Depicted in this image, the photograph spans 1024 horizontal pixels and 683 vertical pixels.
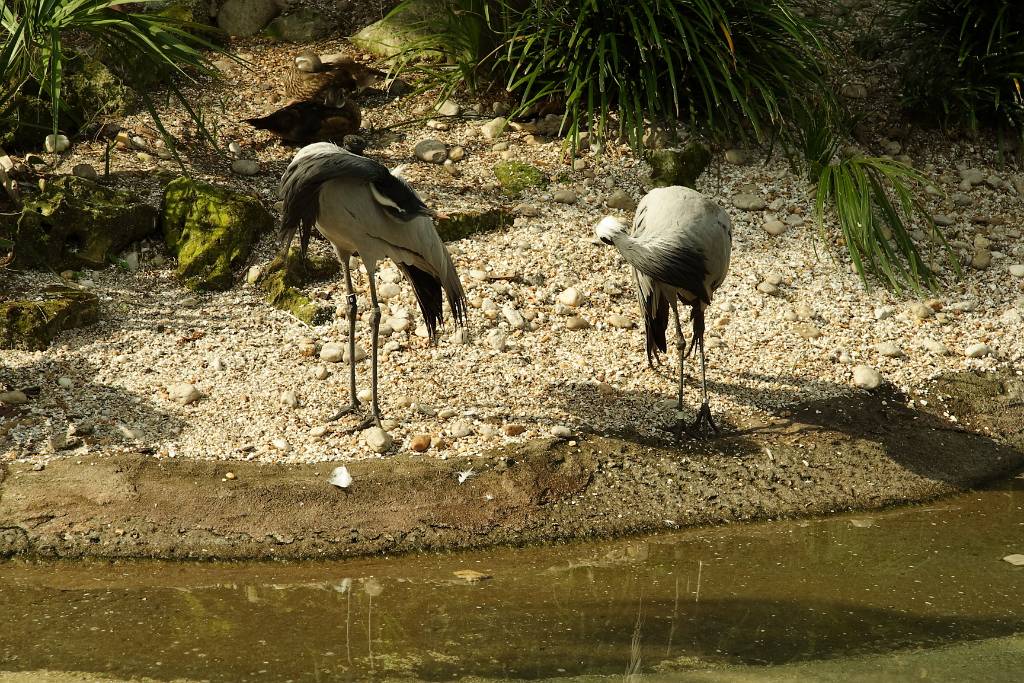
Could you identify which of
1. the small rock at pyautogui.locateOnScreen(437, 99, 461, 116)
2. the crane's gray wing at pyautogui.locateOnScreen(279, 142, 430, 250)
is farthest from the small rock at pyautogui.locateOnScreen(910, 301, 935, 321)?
the small rock at pyautogui.locateOnScreen(437, 99, 461, 116)

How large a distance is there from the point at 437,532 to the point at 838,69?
15.3 ft

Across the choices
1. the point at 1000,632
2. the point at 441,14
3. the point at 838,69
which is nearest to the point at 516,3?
the point at 441,14

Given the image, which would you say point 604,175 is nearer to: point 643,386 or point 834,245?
point 834,245

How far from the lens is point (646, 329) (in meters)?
4.67

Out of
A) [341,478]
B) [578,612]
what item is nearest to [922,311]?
[578,612]

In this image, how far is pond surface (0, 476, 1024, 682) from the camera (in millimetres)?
2814

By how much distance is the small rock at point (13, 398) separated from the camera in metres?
4.28

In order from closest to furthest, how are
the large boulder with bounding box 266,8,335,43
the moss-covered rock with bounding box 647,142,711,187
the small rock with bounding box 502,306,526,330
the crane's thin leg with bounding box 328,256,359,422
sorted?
the crane's thin leg with bounding box 328,256,359,422 → the small rock with bounding box 502,306,526,330 → the moss-covered rock with bounding box 647,142,711,187 → the large boulder with bounding box 266,8,335,43

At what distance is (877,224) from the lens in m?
5.50

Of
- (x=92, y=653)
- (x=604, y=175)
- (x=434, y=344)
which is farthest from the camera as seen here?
(x=604, y=175)

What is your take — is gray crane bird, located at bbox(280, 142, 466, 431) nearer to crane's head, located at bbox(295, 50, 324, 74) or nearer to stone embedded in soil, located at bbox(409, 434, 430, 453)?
stone embedded in soil, located at bbox(409, 434, 430, 453)

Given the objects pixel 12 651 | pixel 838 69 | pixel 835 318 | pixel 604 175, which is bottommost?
pixel 12 651

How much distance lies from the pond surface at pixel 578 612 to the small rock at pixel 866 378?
89 cm

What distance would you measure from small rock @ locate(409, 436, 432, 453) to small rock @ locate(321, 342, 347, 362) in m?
0.77
